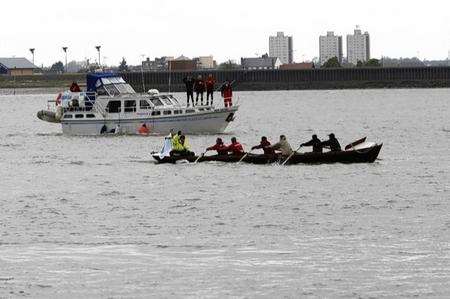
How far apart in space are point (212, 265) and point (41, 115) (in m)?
54.7

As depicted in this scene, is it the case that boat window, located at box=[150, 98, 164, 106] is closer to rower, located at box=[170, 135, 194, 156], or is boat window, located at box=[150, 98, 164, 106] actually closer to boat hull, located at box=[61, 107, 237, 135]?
boat hull, located at box=[61, 107, 237, 135]

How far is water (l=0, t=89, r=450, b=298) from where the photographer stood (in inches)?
1305

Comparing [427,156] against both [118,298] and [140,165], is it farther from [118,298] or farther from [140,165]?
[118,298]

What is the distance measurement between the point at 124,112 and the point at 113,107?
69 cm

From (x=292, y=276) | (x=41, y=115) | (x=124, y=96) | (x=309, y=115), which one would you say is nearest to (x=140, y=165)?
(x=124, y=96)

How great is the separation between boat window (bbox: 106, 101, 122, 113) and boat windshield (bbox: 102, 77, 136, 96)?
0.77m

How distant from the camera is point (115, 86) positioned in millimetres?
84625

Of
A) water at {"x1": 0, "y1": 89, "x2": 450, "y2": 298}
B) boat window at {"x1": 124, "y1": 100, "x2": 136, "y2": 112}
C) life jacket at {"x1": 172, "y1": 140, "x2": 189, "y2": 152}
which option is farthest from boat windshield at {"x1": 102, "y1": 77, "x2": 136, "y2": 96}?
life jacket at {"x1": 172, "y1": 140, "x2": 189, "y2": 152}

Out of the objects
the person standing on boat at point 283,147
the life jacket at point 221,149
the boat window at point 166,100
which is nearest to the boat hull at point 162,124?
the boat window at point 166,100

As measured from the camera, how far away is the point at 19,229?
137 feet

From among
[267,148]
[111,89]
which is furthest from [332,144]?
[111,89]

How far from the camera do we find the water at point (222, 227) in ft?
109

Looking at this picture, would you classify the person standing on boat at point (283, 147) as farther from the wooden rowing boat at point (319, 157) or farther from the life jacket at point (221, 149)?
the life jacket at point (221, 149)

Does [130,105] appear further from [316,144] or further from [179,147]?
[316,144]
